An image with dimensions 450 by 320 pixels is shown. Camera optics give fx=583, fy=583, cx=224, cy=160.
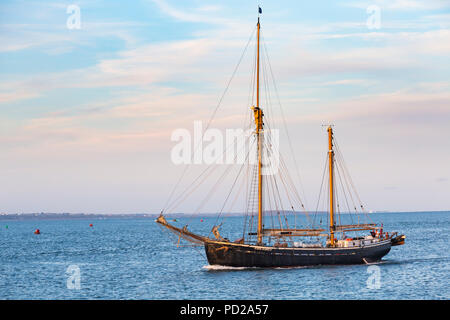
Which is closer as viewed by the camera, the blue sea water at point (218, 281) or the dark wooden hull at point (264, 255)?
the blue sea water at point (218, 281)

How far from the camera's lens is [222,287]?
168 ft

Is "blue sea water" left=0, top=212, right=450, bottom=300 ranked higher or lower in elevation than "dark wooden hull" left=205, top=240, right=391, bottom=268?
lower

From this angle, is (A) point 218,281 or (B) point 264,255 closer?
(A) point 218,281

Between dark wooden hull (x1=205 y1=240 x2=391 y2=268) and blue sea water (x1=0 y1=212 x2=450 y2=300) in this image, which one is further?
dark wooden hull (x1=205 y1=240 x2=391 y2=268)

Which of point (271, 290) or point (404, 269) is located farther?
point (404, 269)

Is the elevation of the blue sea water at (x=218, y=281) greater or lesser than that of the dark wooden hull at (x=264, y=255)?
lesser

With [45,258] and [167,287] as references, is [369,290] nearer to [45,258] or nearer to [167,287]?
[167,287]

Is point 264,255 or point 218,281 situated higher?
point 264,255
